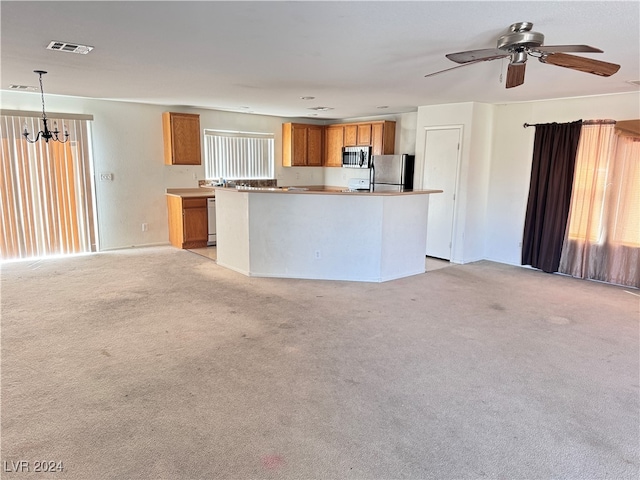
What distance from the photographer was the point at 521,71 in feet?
9.38

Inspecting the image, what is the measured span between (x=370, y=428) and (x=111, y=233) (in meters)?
5.88

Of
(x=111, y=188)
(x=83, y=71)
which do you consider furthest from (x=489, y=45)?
(x=111, y=188)

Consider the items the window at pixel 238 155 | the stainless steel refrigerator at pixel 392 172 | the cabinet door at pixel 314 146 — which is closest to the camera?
the stainless steel refrigerator at pixel 392 172

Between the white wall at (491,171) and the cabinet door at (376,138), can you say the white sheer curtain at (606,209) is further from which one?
the cabinet door at (376,138)

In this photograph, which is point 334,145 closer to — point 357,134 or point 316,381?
point 357,134

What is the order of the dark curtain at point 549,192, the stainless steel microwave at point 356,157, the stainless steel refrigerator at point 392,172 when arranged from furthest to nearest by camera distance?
the stainless steel microwave at point 356,157
the stainless steel refrigerator at point 392,172
the dark curtain at point 549,192

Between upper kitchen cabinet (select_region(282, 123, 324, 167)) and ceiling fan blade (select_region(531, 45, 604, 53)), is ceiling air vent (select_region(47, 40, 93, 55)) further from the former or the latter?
upper kitchen cabinet (select_region(282, 123, 324, 167))

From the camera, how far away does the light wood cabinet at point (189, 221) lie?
676 centimetres

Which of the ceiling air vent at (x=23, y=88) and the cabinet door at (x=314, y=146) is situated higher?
the ceiling air vent at (x=23, y=88)

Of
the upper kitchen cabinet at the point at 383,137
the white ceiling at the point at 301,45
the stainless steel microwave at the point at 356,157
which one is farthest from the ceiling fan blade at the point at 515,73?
the stainless steel microwave at the point at 356,157

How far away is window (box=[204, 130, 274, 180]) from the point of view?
765 cm

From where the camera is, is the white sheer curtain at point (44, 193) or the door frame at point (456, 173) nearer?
the white sheer curtain at point (44, 193)

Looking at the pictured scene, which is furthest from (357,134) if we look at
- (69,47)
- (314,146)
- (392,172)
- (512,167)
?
(69,47)

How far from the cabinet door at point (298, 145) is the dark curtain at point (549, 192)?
4428 mm
